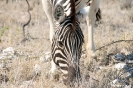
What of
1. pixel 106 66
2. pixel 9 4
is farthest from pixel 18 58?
pixel 9 4

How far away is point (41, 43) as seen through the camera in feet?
22.1

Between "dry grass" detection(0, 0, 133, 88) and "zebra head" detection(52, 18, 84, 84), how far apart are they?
246 millimetres

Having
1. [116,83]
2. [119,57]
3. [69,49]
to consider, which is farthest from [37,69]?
[119,57]

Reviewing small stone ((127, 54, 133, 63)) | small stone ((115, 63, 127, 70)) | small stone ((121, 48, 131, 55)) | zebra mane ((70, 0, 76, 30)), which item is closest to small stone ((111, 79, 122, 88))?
small stone ((115, 63, 127, 70))

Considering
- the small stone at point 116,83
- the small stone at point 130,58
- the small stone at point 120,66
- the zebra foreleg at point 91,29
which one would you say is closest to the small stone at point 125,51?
the small stone at point 130,58

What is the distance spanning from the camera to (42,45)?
652 centimetres

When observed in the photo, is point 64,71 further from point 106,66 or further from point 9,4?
point 9,4

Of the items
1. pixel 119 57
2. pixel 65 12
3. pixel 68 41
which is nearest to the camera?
pixel 68 41

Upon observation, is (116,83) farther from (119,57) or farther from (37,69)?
(119,57)

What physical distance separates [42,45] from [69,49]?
126 inches

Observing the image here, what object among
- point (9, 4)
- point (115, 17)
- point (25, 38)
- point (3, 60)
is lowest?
point (3, 60)

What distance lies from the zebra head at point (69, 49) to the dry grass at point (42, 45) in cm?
25

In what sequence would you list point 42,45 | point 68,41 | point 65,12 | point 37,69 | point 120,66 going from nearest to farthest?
1. point 68,41
2. point 65,12
3. point 37,69
4. point 120,66
5. point 42,45

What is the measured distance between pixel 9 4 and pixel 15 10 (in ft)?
4.57
